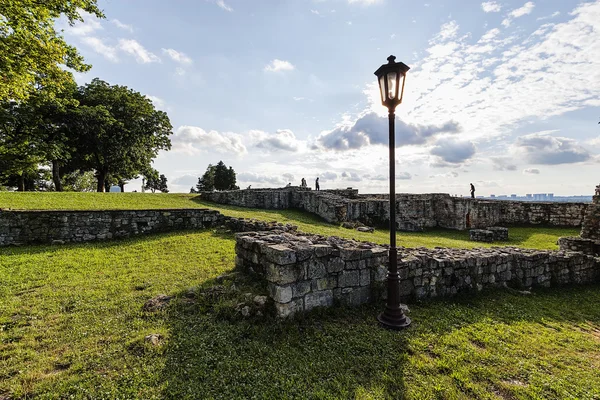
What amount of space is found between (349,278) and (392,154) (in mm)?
2538

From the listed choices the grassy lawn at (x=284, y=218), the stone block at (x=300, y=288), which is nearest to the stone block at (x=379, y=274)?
the stone block at (x=300, y=288)

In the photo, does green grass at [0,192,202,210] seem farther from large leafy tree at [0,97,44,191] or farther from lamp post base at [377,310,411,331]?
lamp post base at [377,310,411,331]

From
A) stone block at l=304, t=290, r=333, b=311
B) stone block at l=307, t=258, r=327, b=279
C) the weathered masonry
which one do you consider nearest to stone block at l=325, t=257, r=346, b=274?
stone block at l=307, t=258, r=327, b=279

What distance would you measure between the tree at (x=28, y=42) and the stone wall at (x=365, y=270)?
9.60 m

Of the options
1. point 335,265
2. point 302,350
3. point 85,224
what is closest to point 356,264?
point 335,265

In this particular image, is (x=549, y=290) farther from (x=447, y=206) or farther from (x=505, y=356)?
Answer: (x=447, y=206)

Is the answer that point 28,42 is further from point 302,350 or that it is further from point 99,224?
point 302,350

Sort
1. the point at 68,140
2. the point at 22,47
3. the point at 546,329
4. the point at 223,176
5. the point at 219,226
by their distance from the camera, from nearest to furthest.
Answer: the point at 546,329 < the point at 22,47 < the point at 219,226 < the point at 68,140 < the point at 223,176

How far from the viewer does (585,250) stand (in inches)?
433

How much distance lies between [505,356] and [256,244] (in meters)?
4.56

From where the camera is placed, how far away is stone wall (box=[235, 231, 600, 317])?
4629 mm

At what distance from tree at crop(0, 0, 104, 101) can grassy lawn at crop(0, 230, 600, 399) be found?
6899 mm

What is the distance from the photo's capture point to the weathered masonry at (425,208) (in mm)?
19297

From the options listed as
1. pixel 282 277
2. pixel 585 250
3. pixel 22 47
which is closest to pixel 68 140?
pixel 22 47
